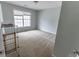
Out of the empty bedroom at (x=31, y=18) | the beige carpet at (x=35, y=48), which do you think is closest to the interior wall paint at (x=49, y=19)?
the empty bedroom at (x=31, y=18)

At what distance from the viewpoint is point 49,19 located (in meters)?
6.12

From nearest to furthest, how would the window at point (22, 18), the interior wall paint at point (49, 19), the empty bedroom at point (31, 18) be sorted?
the empty bedroom at point (31, 18), the interior wall paint at point (49, 19), the window at point (22, 18)

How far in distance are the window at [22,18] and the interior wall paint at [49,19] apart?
1083mm

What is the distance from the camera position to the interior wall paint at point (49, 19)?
5473 mm

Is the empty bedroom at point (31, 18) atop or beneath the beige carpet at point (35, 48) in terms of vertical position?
atop

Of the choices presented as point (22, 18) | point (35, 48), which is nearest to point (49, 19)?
point (22, 18)

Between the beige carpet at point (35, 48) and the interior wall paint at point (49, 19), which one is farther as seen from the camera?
the interior wall paint at point (49, 19)

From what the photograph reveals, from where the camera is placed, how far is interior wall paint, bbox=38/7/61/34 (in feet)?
18.0

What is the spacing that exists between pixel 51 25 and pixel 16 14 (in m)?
2.86

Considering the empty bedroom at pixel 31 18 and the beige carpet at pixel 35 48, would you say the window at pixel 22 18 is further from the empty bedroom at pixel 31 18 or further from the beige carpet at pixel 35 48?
the beige carpet at pixel 35 48

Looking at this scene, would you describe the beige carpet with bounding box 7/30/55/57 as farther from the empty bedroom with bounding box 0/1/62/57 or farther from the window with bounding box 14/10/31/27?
the window with bounding box 14/10/31/27

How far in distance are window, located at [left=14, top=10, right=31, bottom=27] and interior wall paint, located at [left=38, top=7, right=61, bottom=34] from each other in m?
1.08

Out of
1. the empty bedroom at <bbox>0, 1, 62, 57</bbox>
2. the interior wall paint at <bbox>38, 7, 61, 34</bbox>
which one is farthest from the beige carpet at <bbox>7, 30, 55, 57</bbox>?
the interior wall paint at <bbox>38, 7, 61, 34</bbox>

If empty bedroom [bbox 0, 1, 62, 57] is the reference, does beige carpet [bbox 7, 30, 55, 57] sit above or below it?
below
